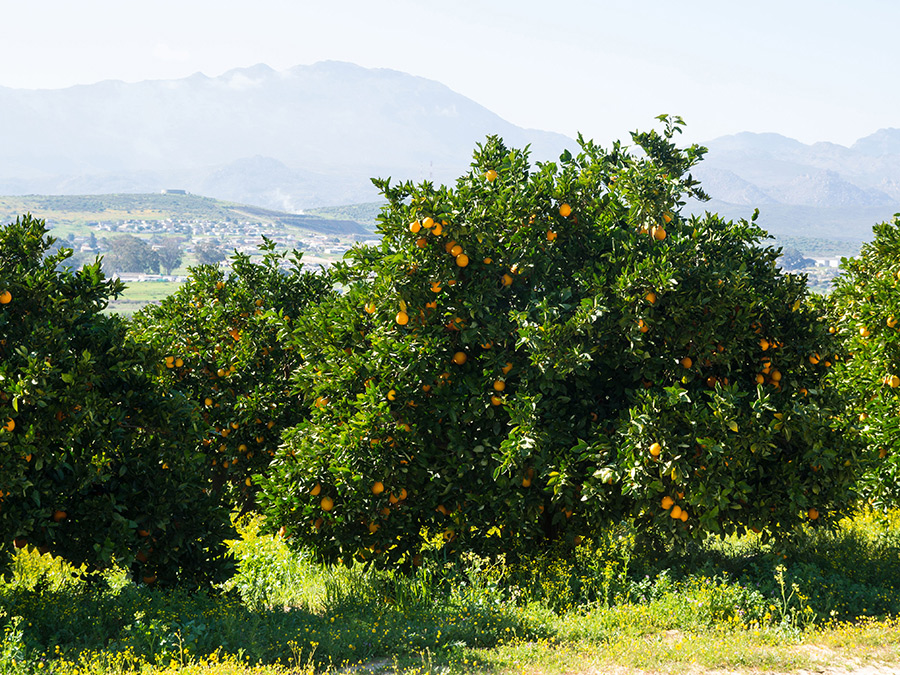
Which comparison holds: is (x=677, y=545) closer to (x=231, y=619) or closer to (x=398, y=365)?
(x=398, y=365)

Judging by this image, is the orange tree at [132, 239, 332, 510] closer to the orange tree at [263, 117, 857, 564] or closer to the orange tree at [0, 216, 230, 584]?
the orange tree at [263, 117, 857, 564]

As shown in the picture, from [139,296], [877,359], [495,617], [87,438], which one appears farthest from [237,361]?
[139,296]

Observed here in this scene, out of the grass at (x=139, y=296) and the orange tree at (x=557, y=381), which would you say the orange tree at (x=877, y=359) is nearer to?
the orange tree at (x=557, y=381)

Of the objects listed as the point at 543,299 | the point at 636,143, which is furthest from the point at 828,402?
the point at 636,143

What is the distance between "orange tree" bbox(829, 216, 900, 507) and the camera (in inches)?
344

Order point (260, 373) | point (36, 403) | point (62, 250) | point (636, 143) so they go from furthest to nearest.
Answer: point (260, 373), point (636, 143), point (62, 250), point (36, 403)

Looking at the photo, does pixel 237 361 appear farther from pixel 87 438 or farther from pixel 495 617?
pixel 495 617

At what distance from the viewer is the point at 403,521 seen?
758 cm

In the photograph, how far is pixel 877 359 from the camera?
30.4 ft

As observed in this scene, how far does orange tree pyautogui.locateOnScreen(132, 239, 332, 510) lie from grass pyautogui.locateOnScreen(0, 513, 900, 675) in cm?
235

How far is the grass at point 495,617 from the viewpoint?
19.0 ft

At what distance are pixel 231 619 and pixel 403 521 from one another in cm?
200

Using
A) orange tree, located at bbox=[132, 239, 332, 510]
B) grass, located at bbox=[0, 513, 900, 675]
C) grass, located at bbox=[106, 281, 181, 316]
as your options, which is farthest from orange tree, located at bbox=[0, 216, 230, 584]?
grass, located at bbox=[106, 281, 181, 316]

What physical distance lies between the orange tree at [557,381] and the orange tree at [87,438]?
3.40 feet
